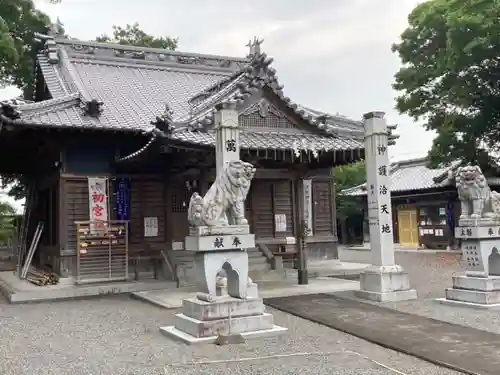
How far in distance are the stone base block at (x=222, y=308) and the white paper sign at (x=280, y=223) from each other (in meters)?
8.98

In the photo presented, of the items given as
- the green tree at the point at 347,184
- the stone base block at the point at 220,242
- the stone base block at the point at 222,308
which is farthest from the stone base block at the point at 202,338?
the green tree at the point at 347,184

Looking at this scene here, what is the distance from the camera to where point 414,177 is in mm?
31625

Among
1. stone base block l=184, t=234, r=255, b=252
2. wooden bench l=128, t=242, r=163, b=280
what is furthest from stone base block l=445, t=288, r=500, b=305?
wooden bench l=128, t=242, r=163, b=280

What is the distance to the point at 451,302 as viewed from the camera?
10375 mm

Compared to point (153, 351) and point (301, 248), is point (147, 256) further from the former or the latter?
point (153, 351)

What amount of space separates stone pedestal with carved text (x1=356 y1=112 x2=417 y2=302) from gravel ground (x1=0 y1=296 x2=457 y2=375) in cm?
254

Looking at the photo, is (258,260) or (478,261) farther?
(258,260)

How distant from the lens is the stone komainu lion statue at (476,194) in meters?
10.4

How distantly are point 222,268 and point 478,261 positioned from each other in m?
5.32

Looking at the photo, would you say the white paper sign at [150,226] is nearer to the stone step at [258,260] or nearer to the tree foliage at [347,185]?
the stone step at [258,260]

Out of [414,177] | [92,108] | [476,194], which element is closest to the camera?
[476,194]

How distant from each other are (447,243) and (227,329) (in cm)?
2252

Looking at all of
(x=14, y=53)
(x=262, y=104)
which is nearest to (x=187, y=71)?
(x=262, y=104)

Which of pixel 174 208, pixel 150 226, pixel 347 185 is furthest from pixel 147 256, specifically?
pixel 347 185
